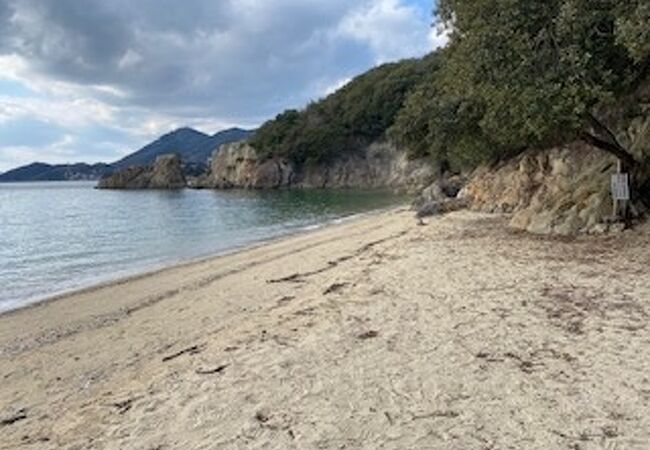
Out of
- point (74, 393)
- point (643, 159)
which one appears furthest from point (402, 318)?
point (643, 159)

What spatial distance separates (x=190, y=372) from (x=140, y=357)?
2322 millimetres

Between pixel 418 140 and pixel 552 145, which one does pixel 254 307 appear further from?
pixel 418 140

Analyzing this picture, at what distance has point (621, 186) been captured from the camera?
52.2 feet

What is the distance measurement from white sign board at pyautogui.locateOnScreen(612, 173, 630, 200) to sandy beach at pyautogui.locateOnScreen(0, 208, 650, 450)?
1.07 metres

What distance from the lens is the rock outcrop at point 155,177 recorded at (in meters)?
148

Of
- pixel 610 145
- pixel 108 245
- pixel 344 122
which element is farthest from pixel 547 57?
pixel 344 122

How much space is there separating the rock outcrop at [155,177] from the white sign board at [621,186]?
136042 millimetres

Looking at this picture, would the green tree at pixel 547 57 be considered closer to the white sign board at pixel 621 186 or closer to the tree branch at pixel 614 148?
the tree branch at pixel 614 148

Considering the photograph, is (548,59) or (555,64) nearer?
(555,64)

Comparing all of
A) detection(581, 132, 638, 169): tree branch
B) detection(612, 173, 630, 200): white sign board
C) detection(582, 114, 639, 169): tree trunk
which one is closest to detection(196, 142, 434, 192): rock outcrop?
detection(582, 114, 639, 169): tree trunk

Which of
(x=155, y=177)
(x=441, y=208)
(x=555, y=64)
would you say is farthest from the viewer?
(x=155, y=177)

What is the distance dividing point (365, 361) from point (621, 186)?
1094 cm

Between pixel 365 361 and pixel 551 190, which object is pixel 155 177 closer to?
pixel 551 190

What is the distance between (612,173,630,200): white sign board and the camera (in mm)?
15914
